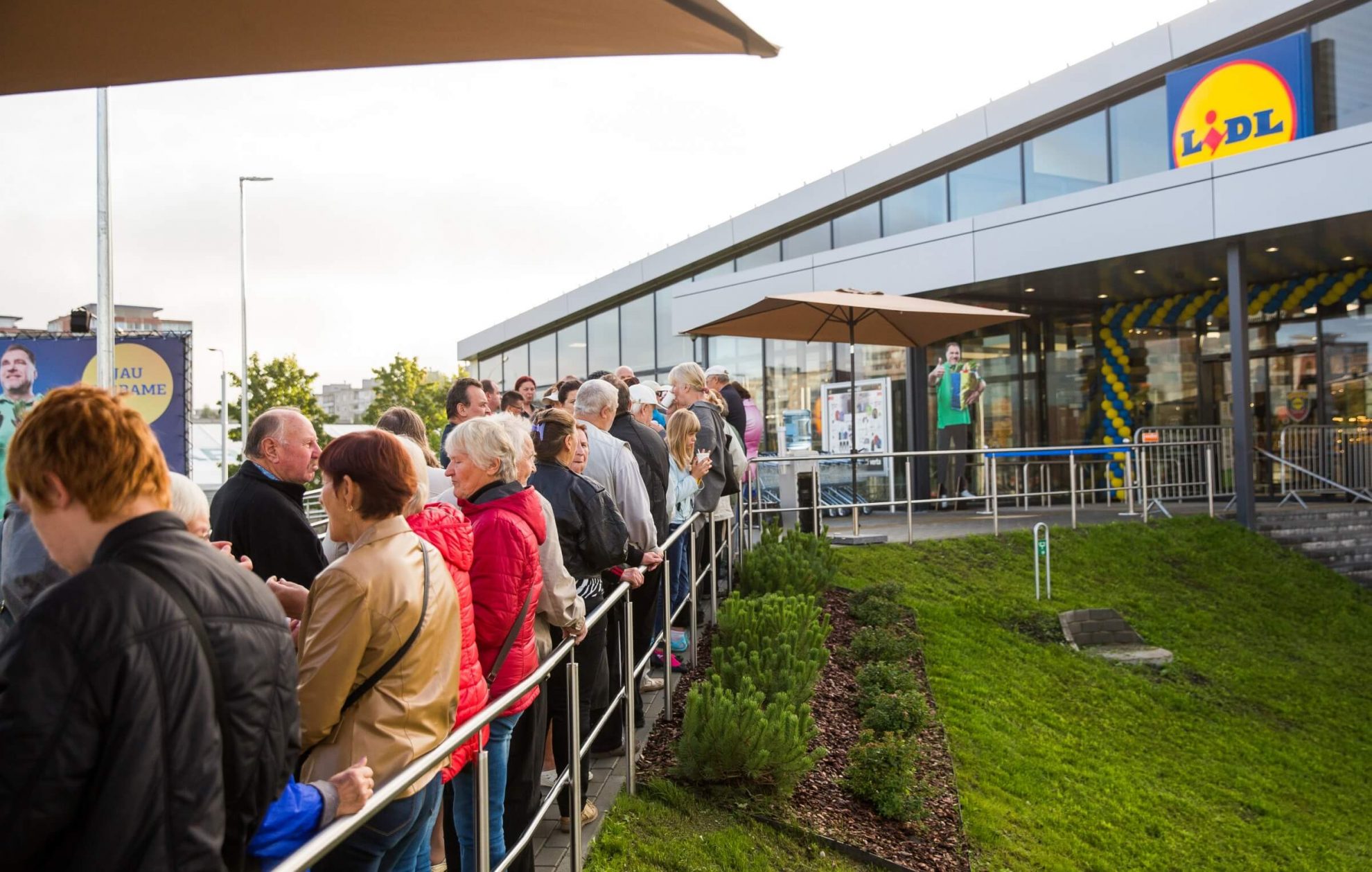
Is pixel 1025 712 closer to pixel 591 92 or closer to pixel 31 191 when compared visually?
pixel 591 92

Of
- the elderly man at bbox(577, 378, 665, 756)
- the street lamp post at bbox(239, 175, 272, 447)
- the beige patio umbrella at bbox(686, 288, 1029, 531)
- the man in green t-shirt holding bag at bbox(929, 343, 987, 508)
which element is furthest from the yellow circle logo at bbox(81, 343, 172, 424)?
the street lamp post at bbox(239, 175, 272, 447)

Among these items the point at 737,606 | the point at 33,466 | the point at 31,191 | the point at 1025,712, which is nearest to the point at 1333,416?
the point at 1025,712

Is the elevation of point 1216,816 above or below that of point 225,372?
below

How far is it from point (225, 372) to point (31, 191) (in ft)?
93.0

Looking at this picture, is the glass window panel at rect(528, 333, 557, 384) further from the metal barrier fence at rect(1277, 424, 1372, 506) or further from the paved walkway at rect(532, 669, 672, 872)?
the paved walkway at rect(532, 669, 672, 872)

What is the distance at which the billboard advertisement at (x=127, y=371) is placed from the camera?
60.3 feet

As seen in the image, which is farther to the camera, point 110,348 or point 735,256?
point 735,256

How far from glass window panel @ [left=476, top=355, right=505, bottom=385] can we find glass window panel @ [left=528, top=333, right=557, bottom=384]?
170 centimetres

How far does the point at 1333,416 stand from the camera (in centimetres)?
1650

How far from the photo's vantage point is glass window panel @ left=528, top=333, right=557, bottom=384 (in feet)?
94.4

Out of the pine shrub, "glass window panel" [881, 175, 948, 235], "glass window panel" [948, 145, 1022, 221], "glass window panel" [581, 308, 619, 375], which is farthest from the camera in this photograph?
"glass window panel" [581, 308, 619, 375]

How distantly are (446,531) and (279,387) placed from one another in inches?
1970

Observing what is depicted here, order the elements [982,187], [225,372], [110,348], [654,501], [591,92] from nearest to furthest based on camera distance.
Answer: [654,501] < [591,92] < [110,348] < [982,187] < [225,372]

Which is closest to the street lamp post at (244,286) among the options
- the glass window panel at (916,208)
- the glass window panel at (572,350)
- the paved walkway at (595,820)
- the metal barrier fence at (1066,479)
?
the glass window panel at (572,350)
